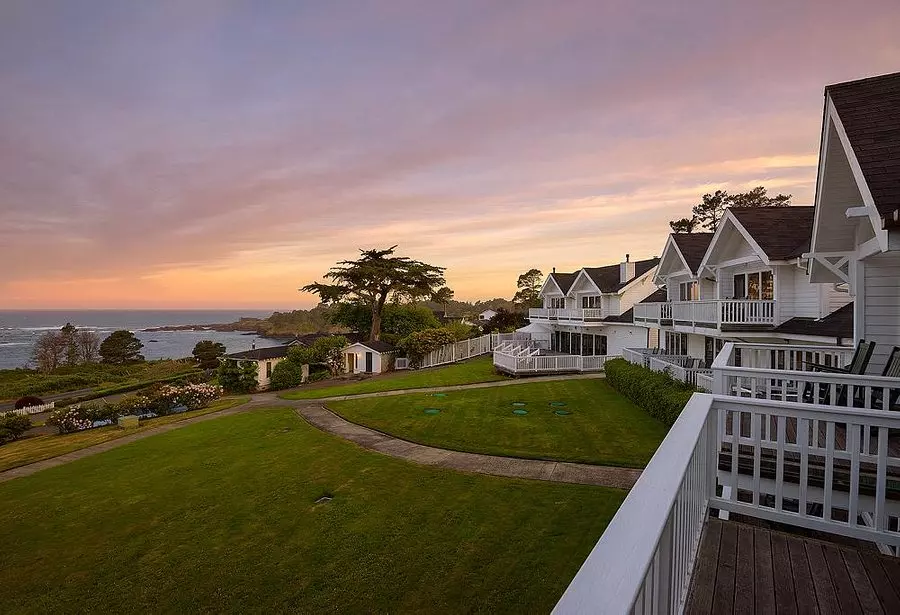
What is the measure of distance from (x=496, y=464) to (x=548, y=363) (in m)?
13.9

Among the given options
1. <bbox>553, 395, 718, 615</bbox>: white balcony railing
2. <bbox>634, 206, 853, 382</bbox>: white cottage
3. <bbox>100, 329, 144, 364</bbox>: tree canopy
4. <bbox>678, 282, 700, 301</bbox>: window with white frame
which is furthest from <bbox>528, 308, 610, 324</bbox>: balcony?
<bbox>100, 329, 144, 364</bbox>: tree canopy

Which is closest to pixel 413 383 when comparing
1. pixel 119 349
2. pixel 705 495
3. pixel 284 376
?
pixel 284 376

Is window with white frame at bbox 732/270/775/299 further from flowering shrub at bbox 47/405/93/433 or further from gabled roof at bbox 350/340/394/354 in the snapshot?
flowering shrub at bbox 47/405/93/433

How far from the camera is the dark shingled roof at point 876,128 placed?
4766 millimetres

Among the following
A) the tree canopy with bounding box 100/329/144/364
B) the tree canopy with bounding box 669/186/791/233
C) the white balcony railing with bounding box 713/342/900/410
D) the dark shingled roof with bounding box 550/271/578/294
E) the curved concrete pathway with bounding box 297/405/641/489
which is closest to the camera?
the white balcony railing with bounding box 713/342/900/410

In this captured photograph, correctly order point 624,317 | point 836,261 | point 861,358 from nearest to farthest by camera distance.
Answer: point 861,358
point 836,261
point 624,317

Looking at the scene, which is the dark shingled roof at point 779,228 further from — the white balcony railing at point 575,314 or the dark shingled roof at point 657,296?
the white balcony railing at point 575,314

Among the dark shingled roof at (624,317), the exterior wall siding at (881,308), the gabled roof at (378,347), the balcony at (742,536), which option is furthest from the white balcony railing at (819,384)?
the gabled roof at (378,347)

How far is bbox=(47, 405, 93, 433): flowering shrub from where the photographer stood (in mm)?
19578

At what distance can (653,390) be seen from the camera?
13.5 m

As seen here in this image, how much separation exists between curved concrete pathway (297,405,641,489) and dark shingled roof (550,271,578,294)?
1017 inches

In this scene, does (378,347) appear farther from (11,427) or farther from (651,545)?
(651,545)

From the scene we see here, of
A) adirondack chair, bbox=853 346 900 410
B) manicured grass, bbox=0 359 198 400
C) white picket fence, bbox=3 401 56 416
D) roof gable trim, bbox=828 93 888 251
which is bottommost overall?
manicured grass, bbox=0 359 198 400

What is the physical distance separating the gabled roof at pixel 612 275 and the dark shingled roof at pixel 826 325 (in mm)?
14629
